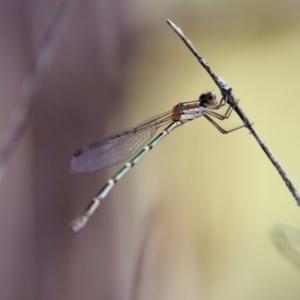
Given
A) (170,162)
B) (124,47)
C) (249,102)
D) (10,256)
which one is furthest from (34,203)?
(249,102)

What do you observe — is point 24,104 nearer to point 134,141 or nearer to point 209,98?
point 134,141

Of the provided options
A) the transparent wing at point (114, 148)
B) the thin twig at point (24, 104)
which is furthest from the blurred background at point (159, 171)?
the transparent wing at point (114, 148)

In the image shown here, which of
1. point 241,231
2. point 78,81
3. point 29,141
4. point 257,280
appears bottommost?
point 257,280

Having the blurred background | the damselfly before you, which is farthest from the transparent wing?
the blurred background

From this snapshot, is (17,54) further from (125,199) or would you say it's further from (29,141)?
(125,199)

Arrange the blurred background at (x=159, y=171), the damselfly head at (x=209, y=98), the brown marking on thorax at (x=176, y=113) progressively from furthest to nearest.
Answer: the blurred background at (x=159, y=171)
the brown marking on thorax at (x=176, y=113)
the damselfly head at (x=209, y=98)

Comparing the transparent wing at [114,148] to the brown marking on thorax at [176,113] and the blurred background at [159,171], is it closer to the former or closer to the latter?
the brown marking on thorax at [176,113]

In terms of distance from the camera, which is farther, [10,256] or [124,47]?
[124,47]
